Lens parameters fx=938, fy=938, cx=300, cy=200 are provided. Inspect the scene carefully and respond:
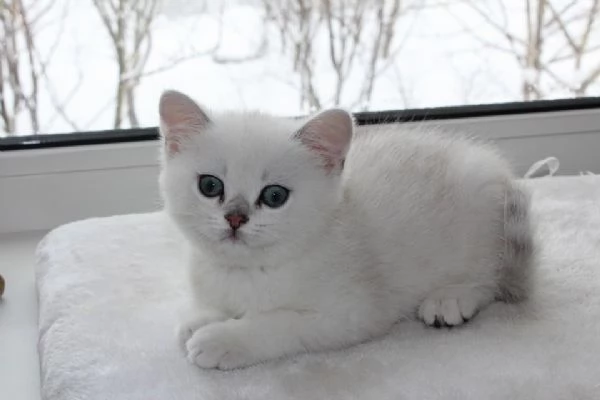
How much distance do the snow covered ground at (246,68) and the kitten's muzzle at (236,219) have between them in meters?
0.57

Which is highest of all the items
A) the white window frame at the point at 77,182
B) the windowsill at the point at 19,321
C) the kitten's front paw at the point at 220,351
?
the kitten's front paw at the point at 220,351

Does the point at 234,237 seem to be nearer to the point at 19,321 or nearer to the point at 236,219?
the point at 236,219

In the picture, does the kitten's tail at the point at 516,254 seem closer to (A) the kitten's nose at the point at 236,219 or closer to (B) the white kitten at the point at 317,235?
(B) the white kitten at the point at 317,235

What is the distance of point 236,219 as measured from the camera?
3.57 feet

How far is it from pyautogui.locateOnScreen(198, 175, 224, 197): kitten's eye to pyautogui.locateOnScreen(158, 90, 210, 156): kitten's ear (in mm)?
70

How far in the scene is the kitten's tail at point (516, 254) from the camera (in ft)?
4.16

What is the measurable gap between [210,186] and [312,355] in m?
0.24

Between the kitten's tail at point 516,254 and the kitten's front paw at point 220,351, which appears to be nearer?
the kitten's front paw at point 220,351

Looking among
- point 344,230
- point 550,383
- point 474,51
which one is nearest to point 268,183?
point 344,230

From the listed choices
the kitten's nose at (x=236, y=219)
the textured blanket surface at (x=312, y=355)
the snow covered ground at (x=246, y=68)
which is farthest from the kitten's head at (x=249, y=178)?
the snow covered ground at (x=246, y=68)

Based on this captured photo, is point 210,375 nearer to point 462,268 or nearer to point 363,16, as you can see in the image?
point 462,268

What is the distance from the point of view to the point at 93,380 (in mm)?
1080

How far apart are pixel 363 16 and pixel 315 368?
0.92m

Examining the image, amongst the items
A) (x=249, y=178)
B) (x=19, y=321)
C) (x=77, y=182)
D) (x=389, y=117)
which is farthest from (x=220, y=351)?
(x=389, y=117)
